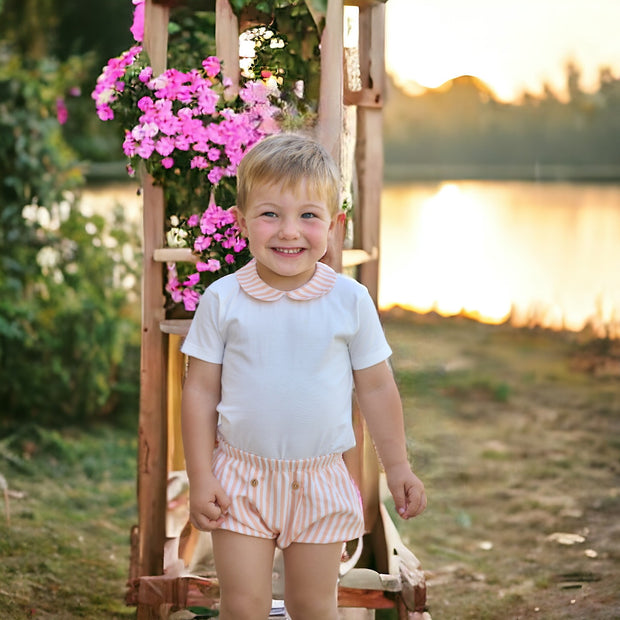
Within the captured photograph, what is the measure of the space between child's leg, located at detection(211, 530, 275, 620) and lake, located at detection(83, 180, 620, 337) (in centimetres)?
501

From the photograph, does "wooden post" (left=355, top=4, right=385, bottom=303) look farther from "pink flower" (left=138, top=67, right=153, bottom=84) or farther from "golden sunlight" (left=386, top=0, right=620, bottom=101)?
"golden sunlight" (left=386, top=0, right=620, bottom=101)

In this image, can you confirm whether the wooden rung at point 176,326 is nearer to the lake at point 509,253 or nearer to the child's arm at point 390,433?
the child's arm at point 390,433

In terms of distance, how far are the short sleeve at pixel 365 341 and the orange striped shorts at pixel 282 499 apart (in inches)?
8.6

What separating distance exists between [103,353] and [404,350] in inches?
111

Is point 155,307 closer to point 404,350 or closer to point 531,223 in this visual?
point 404,350

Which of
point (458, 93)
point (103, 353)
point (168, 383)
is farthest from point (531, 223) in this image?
point (168, 383)

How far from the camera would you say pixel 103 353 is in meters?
4.93

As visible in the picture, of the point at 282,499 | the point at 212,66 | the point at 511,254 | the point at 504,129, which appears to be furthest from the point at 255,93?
the point at 504,129

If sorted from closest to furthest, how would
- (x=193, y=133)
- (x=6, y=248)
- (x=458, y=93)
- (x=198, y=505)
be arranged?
(x=198, y=505)
(x=193, y=133)
(x=6, y=248)
(x=458, y=93)

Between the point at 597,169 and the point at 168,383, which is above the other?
the point at 597,169

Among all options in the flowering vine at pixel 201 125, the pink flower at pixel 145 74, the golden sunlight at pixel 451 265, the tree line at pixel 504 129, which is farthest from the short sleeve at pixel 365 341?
the tree line at pixel 504 129

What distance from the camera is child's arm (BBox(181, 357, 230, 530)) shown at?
1827 millimetres

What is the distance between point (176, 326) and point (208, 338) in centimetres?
73

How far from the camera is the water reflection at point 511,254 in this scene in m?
7.50
